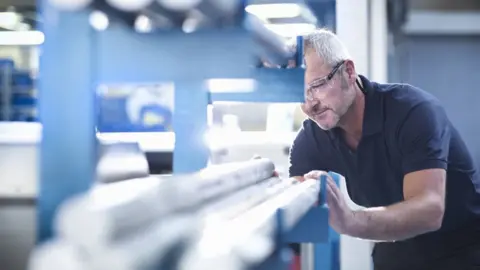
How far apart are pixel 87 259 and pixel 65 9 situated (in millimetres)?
321

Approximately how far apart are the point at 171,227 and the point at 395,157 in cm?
139

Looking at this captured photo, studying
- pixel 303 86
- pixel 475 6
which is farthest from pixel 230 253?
pixel 475 6

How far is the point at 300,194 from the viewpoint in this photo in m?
1.28

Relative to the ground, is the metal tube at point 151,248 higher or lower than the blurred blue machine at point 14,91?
lower

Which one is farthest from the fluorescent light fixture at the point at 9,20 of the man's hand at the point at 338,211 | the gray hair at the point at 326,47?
the man's hand at the point at 338,211

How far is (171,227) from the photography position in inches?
31.0

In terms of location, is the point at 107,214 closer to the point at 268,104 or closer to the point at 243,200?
the point at 243,200

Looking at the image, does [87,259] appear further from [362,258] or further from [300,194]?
[362,258]

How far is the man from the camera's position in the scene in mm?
1823

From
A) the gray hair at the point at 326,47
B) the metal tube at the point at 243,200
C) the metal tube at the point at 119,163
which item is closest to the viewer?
the metal tube at the point at 119,163

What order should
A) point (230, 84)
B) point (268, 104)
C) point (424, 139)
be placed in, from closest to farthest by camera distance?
point (230, 84), point (424, 139), point (268, 104)

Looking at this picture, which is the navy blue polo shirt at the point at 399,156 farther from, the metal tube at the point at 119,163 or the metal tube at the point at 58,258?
the metal tube at the point at 58,258

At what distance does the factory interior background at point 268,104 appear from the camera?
1593 mm

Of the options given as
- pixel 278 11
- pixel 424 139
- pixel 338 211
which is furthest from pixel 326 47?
pixel 278 11
